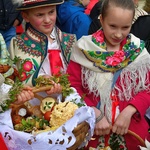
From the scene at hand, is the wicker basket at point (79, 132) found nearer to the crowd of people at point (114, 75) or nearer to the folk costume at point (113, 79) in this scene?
the crowd of people at point (114, 75)

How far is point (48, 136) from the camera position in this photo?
5.81 ft

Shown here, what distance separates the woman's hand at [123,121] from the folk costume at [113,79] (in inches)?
1.9

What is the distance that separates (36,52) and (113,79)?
24.7 inches

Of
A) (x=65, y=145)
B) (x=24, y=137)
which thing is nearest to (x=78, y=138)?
(x=65, y=145)

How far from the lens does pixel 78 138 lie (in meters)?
1.87

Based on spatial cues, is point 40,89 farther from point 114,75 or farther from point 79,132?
point 114,75

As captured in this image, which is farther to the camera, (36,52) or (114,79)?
(36,52)

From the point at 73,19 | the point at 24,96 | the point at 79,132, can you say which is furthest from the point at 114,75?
the point at 73,19

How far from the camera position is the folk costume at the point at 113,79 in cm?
223

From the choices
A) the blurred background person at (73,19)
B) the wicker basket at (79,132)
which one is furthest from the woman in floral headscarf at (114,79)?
the blurred background person at (73,19)

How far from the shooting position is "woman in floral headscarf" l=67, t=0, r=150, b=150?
2.20m

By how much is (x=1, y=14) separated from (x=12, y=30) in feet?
0.55

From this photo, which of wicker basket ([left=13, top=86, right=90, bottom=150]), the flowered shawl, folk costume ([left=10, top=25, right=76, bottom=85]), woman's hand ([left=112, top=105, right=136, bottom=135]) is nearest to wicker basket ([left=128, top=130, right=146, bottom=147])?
woman's hand ([left=112, top=105, right=136, bottom=135])

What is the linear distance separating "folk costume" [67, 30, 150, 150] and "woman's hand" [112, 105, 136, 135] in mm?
49
